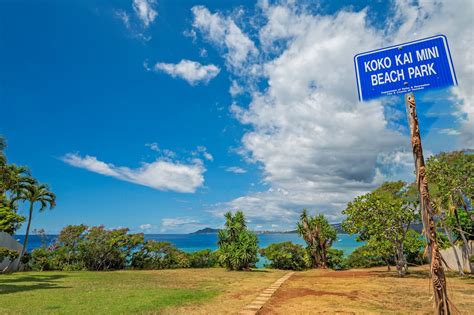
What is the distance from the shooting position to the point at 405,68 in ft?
16.8

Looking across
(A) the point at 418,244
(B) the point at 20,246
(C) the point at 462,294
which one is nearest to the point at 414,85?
(C) the point at 462,294

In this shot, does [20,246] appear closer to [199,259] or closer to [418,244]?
[199,259]

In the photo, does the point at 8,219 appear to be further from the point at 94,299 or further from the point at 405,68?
the point at 405,68

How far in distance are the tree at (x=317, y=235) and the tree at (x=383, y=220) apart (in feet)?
19.0

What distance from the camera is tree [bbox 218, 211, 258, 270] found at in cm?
2267

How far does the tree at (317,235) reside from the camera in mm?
24578

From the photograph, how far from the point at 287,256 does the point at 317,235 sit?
11.3ft

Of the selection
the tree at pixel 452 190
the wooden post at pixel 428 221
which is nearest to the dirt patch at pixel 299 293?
the wooden post at pixel 428 221

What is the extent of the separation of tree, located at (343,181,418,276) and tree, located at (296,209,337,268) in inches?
228

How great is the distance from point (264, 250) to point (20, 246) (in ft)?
70.4

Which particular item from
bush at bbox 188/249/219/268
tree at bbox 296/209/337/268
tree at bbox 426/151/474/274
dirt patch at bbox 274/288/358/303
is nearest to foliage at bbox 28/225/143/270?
bush at bbox 188/249/219/268

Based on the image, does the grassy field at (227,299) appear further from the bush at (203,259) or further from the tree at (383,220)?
the bush at (203,259)

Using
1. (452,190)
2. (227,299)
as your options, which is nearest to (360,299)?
(227,299)

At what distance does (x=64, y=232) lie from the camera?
81.3 ft
